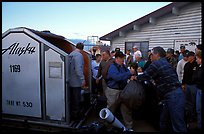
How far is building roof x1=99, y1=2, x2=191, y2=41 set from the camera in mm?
9938

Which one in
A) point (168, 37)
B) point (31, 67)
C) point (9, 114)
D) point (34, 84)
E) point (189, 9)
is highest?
point (189, 9)

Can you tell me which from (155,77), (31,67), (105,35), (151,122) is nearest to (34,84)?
(31,67)

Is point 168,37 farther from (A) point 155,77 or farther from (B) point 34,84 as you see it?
(B) point 34,84

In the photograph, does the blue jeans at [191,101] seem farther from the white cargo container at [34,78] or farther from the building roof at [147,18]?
the building roof at [147,18]

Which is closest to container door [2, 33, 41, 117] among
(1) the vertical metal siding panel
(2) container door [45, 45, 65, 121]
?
(2) container door [45, 45, 65, 121]

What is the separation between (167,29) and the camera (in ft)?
34.6

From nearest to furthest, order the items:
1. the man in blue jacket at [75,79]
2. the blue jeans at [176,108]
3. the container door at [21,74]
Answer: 1. the blue jeans at [176,108]
2. the container door at [21,74]
3. the man in blue jacket at [75,79]

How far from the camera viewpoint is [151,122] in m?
4.82

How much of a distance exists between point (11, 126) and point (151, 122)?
330 centimetres

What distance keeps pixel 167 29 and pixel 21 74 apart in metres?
8.54

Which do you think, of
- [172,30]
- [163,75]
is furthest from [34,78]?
[172,30]

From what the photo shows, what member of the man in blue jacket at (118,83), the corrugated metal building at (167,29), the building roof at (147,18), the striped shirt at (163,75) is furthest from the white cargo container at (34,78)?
the building roof at (147,18)

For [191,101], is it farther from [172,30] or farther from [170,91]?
[172,30]

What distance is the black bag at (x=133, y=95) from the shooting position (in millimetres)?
4109
